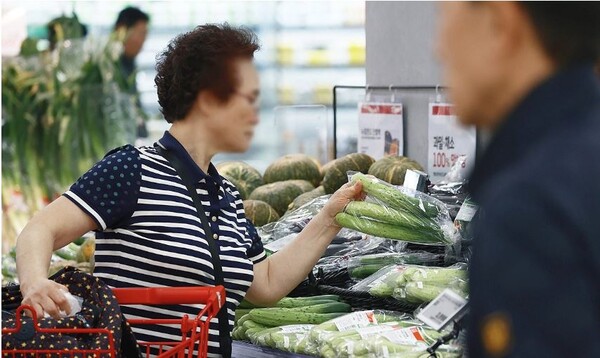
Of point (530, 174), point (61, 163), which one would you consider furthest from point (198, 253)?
point (61, 163)

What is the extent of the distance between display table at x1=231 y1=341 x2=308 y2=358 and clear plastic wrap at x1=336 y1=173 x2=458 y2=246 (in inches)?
16.3

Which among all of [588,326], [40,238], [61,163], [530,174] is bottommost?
[61,163]

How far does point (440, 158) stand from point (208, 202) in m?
2.03

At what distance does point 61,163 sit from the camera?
6352 millimetres

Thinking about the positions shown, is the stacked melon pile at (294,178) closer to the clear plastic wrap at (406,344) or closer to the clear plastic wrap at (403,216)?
the clear plastic wrap at (403,216)

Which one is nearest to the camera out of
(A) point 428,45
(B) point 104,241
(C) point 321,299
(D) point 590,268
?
(D) point 590,268

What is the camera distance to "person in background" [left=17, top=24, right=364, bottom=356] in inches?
94.8

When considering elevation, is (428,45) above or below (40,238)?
above

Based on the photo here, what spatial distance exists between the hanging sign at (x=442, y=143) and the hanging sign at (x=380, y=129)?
8.1 inches

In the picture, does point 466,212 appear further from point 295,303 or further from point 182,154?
point 182,154

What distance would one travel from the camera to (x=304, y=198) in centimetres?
410

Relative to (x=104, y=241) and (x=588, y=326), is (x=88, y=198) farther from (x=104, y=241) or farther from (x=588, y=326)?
(x=588, y=326)

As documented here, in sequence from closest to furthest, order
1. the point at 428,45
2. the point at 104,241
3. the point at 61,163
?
the point at 104,241 < the point at 428,45 < the point at 61,163

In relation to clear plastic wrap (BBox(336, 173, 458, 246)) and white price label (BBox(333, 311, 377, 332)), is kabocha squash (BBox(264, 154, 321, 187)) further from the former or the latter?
white price label (BBox(333, 311, 377, 332))
